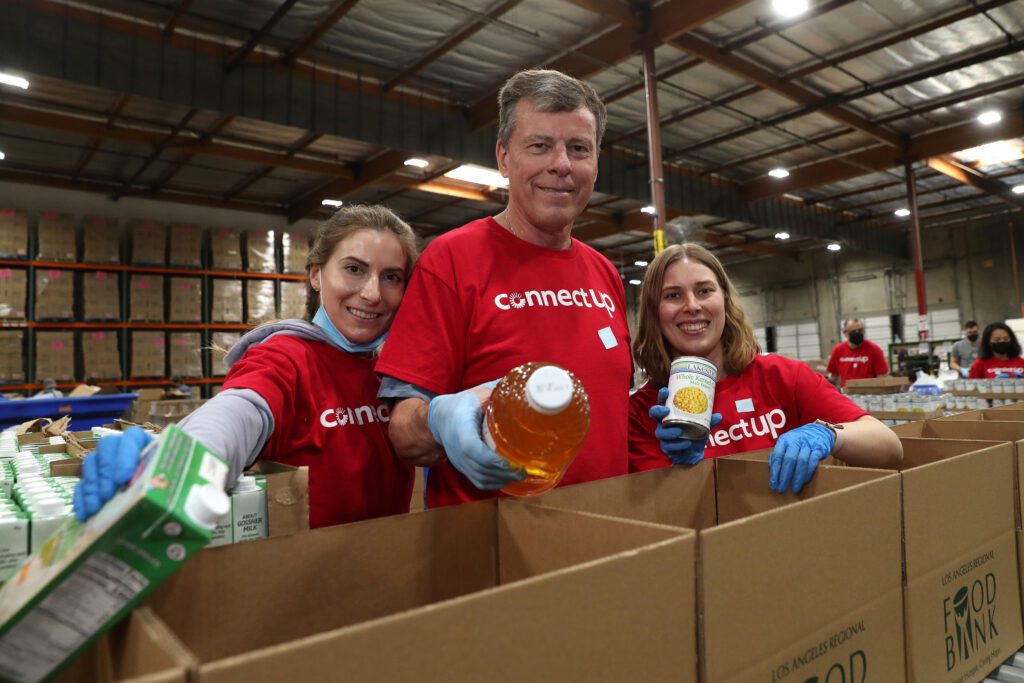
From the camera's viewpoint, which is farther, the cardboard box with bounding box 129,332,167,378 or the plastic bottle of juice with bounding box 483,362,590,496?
the cardboard box with bounding box 129,332,167,378

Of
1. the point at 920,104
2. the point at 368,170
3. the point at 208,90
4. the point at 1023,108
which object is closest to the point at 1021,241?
the point at 1023,108

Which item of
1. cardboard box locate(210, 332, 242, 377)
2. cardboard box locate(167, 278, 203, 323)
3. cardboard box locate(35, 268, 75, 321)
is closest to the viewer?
cardboard box locate(35, 268, 75, 321)

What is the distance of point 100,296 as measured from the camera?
8000mm

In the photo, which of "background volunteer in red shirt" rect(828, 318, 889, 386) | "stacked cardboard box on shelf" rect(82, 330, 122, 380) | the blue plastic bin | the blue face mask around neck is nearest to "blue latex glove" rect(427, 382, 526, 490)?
the blue face mask around neck

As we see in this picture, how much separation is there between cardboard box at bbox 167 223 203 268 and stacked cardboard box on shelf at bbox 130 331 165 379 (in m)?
0.96

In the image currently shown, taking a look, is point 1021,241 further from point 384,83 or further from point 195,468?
point 195,468

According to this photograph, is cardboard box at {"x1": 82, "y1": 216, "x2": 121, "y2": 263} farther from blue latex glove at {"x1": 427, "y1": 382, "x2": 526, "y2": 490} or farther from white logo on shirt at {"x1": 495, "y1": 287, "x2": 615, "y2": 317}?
blue latex glove at {"x1": 427, "y1": 382, "x2": 526, "y2": 490}

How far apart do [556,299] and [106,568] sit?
44.1 inches

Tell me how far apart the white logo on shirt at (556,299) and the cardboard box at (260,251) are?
8130mm

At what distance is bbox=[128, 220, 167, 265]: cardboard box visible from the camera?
Answer: 8.25m

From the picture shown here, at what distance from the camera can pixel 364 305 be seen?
1718 millimetres

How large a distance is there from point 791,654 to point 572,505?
0.40 meters

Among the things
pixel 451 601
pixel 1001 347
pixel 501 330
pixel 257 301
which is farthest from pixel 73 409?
pixel 1001 347

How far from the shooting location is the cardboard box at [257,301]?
349 inches
